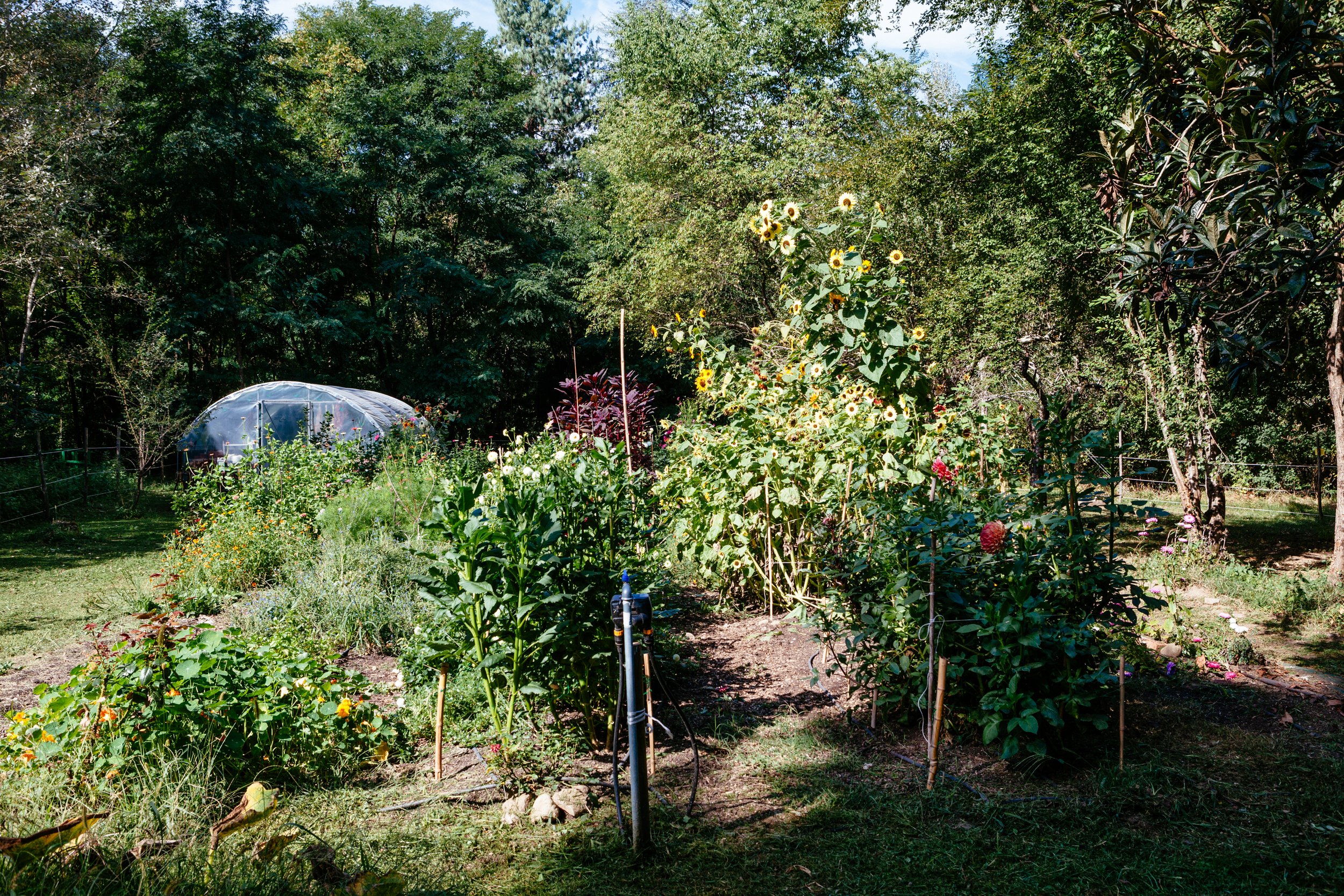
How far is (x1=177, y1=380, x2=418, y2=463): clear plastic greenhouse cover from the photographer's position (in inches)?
495

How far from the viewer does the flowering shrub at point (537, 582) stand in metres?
2.96

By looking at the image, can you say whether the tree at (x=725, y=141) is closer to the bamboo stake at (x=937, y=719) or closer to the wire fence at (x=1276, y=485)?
the wire fence at (x=1276, y=485)

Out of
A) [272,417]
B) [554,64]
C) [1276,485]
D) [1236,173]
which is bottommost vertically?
[1276,485]

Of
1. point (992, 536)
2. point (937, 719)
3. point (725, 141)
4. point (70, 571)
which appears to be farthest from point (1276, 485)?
point (70, 571)

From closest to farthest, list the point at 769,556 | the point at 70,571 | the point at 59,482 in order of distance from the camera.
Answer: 1. the point at 769,556
2. the point at 70,571
3. the point at 59,482

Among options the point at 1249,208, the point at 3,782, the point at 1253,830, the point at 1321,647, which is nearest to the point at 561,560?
the point at 3,782

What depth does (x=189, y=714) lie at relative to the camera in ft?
9.00

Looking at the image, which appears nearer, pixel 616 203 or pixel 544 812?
pixel 544 812

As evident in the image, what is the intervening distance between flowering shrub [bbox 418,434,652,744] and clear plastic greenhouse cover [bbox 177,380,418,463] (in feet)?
32.2

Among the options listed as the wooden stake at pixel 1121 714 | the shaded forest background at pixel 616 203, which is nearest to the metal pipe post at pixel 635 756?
the wooden stake at pixel 1121 714

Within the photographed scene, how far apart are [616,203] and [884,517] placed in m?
19.2

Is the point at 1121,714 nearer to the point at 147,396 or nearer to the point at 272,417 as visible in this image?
the point at 147,396

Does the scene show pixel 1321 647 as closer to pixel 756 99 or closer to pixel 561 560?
pixel 561 560

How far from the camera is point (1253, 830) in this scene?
2.55 m
